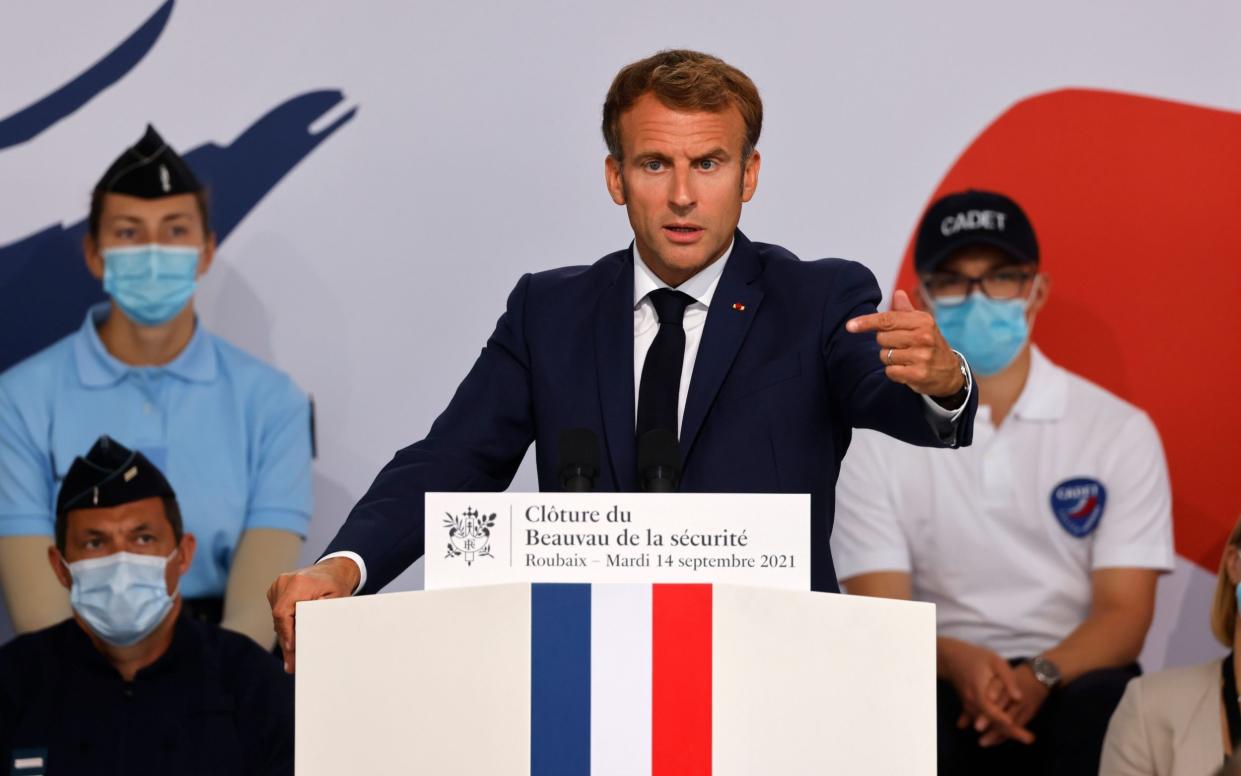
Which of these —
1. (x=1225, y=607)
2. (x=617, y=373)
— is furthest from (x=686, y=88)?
(x=1225, y=607)

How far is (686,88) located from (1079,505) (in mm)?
2495

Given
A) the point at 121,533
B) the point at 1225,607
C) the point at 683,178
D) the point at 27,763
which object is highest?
the point at 683,178

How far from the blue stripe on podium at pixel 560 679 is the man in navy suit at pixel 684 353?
48 cm

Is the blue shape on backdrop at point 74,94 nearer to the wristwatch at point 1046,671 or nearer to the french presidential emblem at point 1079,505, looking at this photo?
the french presidential emblem at point 1079,505

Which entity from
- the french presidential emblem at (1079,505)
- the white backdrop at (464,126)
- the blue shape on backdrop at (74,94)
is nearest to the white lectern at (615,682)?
the french presidential emblem at (1079,505)

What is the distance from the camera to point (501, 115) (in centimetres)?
492

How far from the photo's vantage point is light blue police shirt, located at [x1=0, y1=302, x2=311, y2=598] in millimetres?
4504

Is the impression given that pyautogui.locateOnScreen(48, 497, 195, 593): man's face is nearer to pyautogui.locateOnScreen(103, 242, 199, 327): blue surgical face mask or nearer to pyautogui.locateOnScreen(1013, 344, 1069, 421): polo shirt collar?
pyautogui.locateOnScreen(103, 242, 199, 327): blue surgical face mask

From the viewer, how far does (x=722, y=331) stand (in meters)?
2.49

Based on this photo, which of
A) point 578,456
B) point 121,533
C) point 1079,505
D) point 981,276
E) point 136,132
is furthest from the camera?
point 136,132

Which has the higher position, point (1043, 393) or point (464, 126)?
point (464, 126)

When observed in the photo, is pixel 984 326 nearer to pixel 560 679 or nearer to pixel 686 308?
pixel 686 308

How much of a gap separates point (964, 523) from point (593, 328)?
7.49 ft

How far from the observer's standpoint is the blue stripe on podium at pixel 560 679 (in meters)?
1.84
